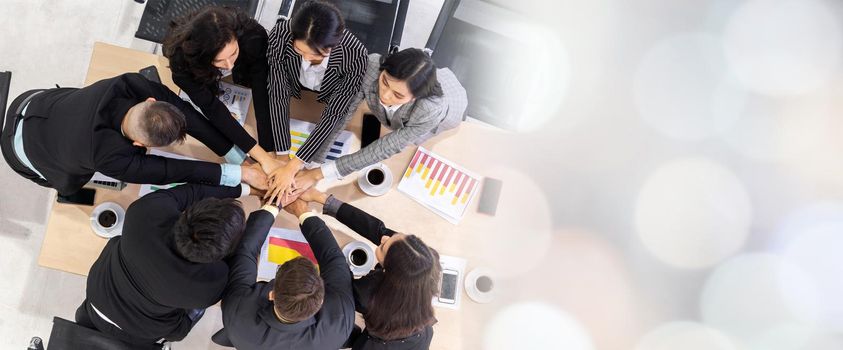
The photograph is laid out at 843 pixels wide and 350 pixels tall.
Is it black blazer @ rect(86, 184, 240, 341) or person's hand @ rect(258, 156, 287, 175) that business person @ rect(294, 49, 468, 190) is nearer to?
person's hand @ rect(258, 156, 287, 175)

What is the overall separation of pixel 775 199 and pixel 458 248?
2480 mm

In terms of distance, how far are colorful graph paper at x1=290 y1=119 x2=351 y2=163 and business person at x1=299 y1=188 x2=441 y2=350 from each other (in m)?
0.43

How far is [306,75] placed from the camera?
1.76m

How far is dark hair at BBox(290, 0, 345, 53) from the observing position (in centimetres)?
153

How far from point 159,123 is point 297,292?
26.6 inches

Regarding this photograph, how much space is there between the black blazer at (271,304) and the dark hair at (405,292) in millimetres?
111

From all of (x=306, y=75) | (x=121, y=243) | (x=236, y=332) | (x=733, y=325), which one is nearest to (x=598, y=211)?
(x=733, y=325)

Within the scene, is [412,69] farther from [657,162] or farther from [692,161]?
[692,161]

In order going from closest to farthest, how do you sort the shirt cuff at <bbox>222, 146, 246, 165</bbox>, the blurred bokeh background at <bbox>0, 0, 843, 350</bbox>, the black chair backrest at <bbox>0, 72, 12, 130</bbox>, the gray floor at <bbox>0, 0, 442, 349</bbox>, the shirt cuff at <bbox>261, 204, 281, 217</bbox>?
1. the shirt cuff at <bbox>261, 204, 281, 217</bbox>
2. the shirt cuff at <bbox>222, 146, 246, 165</bbox>
3. the black chair backrest at <bbox>0, 72, 12, 130</bbox>
4. the gray floor at <bbox>0, 0, 442, 349</bbox>
5. the blurred bokeh background at <bbox>0, 0, 843, 350</bbox>

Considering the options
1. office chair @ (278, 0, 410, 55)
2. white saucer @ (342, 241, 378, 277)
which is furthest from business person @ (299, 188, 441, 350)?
office chair @ (278, 0, 410, 55)

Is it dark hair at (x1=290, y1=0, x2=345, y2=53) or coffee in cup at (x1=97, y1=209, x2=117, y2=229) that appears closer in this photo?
dark hair at (x1=290, y1=0, x2=345, y2=53)

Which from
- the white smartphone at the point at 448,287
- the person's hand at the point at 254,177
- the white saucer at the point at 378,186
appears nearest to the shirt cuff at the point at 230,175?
the person's hand at the point at 254,177

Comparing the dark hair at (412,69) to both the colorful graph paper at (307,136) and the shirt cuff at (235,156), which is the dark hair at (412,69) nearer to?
the colorful graph paper at (307,136)

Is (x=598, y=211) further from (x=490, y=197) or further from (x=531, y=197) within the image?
(x=490, y=197)
